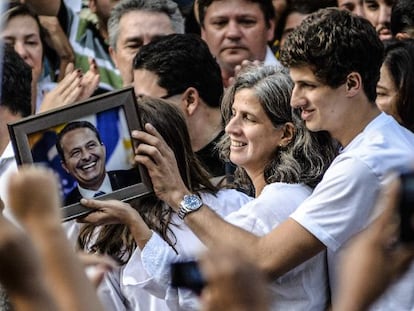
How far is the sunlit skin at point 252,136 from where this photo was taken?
445 centimetres

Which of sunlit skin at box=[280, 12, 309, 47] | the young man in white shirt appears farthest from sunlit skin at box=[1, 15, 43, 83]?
the young man in white shirt

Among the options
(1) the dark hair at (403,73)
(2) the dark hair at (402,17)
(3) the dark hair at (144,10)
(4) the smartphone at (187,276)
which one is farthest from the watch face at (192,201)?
(3) the dark hair at (144,10)

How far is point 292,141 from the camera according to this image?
4434 mm

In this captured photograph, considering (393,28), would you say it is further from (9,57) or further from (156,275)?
(156,275)

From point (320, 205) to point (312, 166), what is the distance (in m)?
0.44

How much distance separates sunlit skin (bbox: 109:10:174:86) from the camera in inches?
249

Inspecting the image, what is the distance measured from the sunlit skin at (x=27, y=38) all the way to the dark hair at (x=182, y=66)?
44.1 inches

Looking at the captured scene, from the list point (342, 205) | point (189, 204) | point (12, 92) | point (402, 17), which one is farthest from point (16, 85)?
point (342, 205)

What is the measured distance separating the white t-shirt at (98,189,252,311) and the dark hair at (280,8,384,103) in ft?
2.12

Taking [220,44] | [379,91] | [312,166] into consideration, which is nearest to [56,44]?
[220,44]

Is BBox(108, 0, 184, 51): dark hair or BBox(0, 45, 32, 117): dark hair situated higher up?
BBox(0, 45, 32, 117): dark hair

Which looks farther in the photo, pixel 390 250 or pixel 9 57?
pixel 9 57

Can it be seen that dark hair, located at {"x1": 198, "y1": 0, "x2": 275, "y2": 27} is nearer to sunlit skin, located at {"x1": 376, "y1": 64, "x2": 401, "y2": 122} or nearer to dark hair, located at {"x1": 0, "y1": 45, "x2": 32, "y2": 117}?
dark hair, located at {"x1": 0, "y1": 45, "x2": 32, "y2": 117}

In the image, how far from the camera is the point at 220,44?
6.42 m
